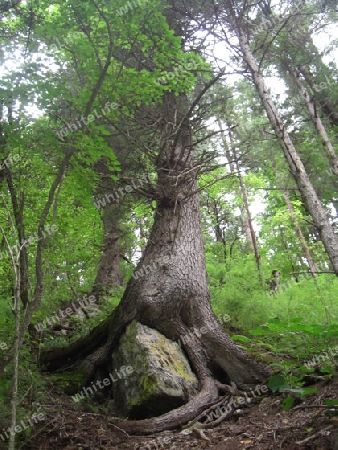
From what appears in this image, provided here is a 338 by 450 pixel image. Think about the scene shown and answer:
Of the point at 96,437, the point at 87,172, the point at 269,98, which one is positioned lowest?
the point at 96,437

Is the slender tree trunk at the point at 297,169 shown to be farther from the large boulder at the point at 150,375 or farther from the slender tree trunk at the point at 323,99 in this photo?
the slender tree trunk at the point at 323,99

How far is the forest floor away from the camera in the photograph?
311 centimetres

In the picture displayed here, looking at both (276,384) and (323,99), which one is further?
(323,99)

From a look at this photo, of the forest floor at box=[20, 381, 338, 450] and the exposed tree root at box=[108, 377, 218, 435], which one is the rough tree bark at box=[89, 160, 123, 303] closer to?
the exposed tree root at box=[108, 377, 218, 435]

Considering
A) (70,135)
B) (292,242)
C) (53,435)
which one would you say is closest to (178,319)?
(53,435)

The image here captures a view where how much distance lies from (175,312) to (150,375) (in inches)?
44.9

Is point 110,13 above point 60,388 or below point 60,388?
above

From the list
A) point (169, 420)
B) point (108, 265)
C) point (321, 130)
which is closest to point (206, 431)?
point (169, 420)

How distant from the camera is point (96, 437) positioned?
374cm

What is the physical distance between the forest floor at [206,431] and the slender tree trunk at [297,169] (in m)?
2.26

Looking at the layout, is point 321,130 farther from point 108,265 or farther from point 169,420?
point 169,420

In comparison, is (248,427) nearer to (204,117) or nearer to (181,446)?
(181,446)

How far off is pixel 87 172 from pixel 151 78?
160 cm

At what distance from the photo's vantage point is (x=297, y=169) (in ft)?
19.9
